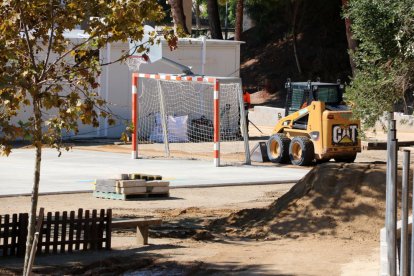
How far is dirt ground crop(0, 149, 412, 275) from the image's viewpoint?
13.5 meters

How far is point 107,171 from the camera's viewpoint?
26.3 m

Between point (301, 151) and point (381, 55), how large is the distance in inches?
543

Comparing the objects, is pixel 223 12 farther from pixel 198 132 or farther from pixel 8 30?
pixel 8 30

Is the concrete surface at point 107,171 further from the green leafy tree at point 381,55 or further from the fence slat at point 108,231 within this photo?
the green leafy tree at point 381,55

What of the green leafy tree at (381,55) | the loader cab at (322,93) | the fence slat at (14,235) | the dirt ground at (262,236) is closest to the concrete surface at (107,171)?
the loader cab at (322,93)

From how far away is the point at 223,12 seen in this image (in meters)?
85.7

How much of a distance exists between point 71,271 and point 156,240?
280cm

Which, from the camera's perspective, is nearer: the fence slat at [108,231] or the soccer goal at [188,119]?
the fence slat at [108,231]

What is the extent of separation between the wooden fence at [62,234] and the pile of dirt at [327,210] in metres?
2.52

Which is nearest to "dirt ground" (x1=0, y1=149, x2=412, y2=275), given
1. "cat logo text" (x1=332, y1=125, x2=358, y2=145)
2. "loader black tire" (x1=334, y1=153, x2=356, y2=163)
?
"cat logo text" (x1=332, y1=125, x2=358, y2=145)

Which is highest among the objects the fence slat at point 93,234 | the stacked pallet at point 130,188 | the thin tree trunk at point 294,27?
the thin tree trunk at point 294,27

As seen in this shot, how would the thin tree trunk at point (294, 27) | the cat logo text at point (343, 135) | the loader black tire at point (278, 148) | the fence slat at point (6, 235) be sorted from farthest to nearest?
the thin tree trunk at point (294, 27) < the loader black tire at point (278, 148) < the cat logo text at point (343, 135) < the fence slat at point (6, 235)

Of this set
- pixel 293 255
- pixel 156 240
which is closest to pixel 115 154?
pixel 156 240

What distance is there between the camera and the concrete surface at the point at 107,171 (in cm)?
2362
